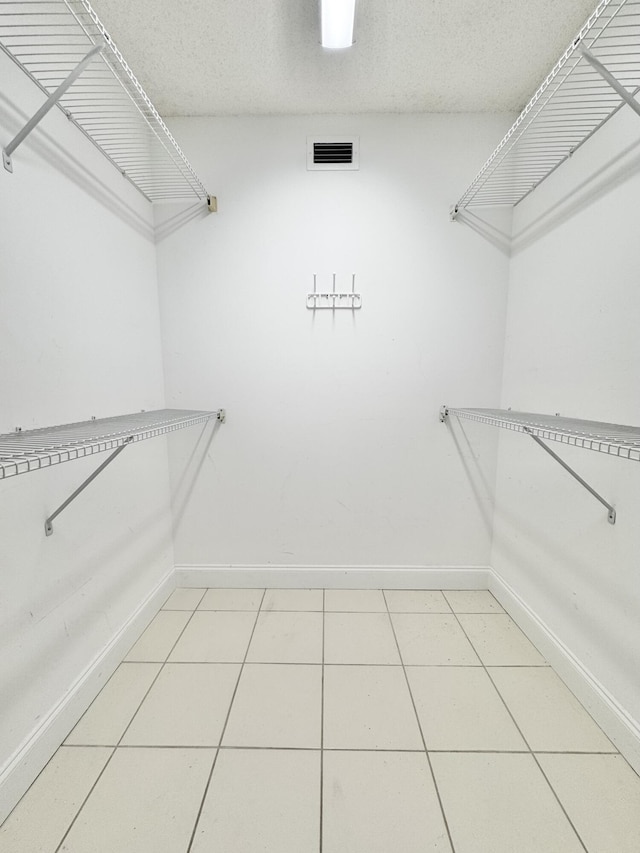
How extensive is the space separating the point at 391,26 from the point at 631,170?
98 cm

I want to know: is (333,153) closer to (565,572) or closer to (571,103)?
(571,103)

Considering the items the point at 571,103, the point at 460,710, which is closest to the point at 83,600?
the point at 460,710

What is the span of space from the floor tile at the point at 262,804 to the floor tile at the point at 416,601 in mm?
816

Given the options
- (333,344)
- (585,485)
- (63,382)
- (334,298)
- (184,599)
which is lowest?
(184,599)

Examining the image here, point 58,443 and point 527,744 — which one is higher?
point 58,443

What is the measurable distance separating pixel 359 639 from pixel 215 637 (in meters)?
0.65

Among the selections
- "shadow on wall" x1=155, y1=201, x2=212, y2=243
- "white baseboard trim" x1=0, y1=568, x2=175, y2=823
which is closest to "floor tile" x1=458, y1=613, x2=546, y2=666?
"white baseboard trim" x1=0, y1=568, x2=175, y2=823

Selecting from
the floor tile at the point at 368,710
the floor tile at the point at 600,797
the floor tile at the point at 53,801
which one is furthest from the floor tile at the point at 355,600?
the floor tile at the point at 53,801

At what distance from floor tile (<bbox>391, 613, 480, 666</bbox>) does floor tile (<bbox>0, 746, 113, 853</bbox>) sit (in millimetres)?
1122

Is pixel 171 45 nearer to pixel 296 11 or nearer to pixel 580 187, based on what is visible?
pixel 296 11

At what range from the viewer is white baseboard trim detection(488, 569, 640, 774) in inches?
41.4

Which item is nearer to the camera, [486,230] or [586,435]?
[586,435]

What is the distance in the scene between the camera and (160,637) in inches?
60.7

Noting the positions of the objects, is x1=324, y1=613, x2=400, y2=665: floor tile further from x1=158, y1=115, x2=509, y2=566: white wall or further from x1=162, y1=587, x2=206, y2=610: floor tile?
x1=162, y1=587, x2=206, y2=610: floor tile
